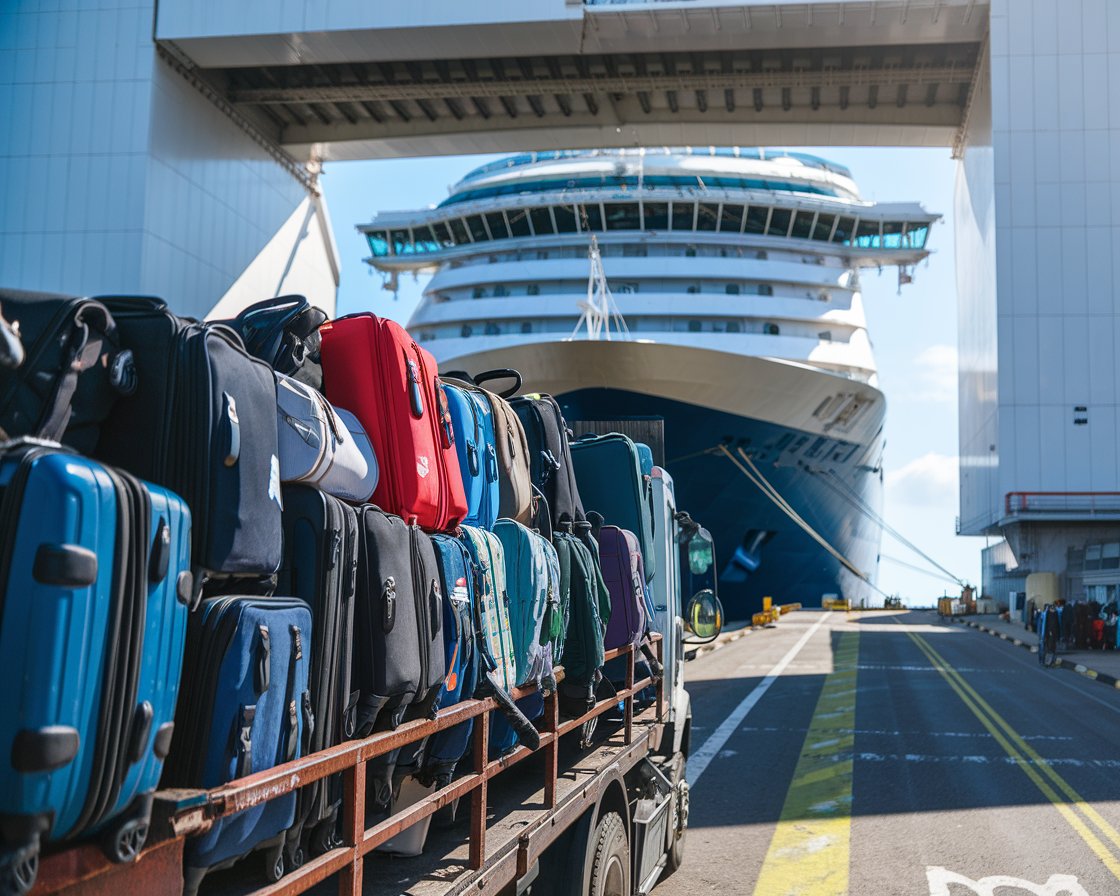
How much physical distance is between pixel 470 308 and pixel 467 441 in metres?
29.1

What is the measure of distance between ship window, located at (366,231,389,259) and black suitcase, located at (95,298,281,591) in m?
35.9

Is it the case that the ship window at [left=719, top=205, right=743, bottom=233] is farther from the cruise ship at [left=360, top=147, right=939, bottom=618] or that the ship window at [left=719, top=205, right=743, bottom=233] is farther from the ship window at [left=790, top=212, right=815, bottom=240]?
the ship window at [left=790, top=212, right=815, bottom=240]

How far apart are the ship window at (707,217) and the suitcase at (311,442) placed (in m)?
31.9

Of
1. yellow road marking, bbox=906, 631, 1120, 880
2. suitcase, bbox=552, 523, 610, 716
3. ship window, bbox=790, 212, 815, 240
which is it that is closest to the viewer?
suitcase, bbox=552, 523, 610, 716

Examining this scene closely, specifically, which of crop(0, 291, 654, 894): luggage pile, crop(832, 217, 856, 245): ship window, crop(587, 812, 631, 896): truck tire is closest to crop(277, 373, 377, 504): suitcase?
crop(0, 291, 654, 894): luggage pile

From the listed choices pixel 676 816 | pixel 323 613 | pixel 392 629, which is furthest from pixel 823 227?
pixel 323 613

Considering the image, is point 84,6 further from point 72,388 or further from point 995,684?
point 72,388

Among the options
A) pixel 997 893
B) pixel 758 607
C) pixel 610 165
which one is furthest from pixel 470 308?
pixel 997 893

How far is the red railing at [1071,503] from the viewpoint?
77.2ft

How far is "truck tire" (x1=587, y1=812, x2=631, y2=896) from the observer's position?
393 cm

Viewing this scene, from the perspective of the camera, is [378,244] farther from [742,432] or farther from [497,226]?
[742,432]

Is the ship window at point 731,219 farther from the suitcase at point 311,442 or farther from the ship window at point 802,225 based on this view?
the suitcase at point 311,442

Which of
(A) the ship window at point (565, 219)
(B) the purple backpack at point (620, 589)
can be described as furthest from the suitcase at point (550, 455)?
(A) the ship window at point (565, 219)

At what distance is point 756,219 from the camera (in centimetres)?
3453
